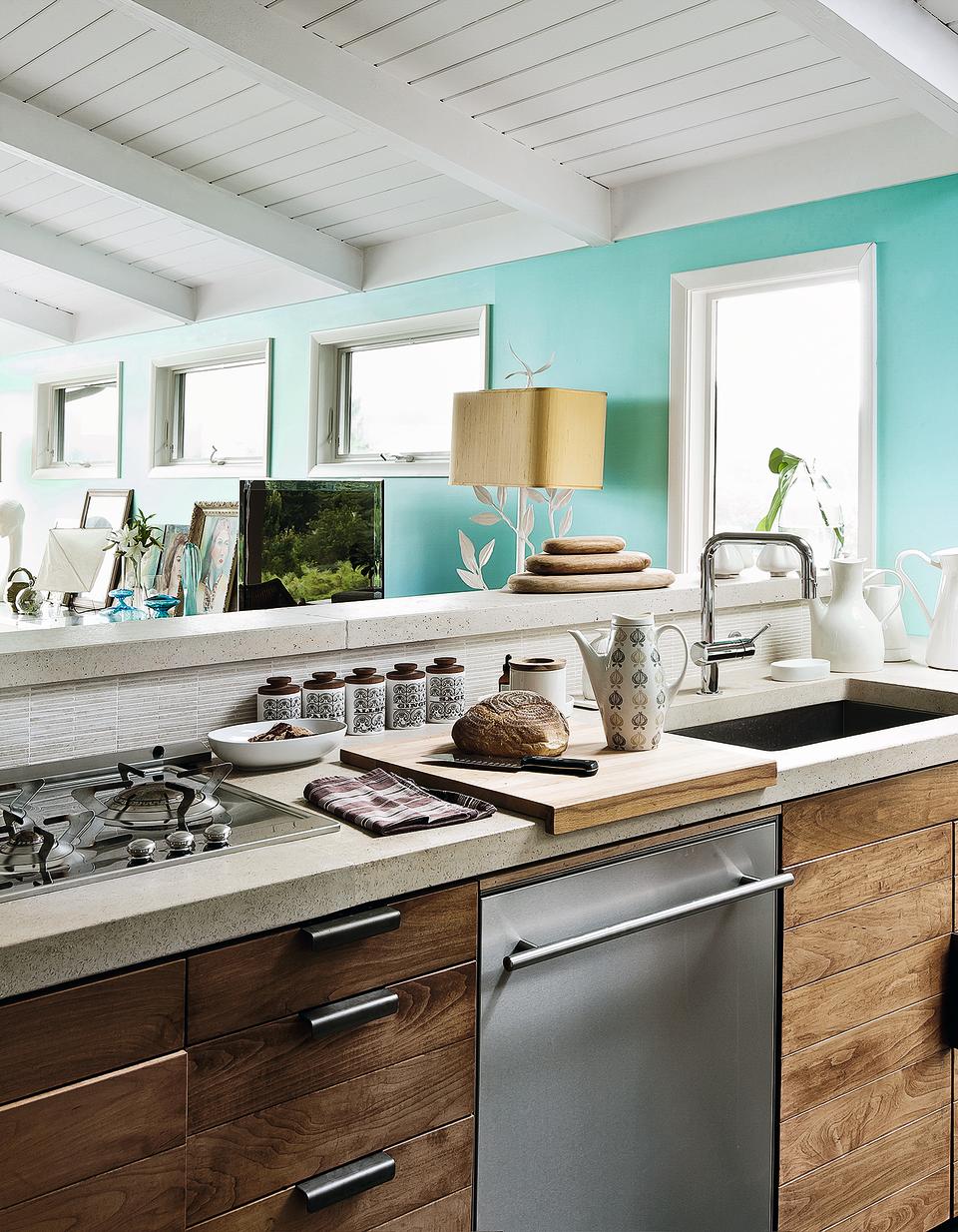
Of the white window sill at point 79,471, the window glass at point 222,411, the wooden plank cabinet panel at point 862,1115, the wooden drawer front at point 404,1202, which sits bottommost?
the wooden plank cabinet panel at point 862,1115

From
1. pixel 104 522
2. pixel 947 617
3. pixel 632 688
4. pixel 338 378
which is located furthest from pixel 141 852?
pixel 104 522

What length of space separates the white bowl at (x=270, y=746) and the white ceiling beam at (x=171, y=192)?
330cm

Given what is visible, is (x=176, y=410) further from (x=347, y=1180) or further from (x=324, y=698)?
(x=347, y=1180)

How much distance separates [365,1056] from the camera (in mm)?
1185

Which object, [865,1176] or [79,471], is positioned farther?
[79,471]

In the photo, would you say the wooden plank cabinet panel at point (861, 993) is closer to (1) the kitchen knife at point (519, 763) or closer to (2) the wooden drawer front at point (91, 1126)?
(1) the kitchen knife at point (519, 763)

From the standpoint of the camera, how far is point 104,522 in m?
6.42

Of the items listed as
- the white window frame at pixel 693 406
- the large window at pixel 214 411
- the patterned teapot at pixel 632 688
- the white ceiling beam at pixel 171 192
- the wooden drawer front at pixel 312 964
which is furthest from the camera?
the large window at pixel 214 411

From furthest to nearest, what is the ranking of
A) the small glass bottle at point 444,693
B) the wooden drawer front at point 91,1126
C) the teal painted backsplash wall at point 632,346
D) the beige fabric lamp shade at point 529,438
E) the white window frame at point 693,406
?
the white window frame at point 693,406 < the beige fabric lamp shade at point 529,438 < the teal painted backsplash wall at point 632,346 < the small glass bottle at point 444,693 < the wooden drawer front at point 91,1126

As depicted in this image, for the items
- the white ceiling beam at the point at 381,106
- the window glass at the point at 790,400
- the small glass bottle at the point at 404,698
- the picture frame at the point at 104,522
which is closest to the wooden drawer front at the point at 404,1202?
the small glass bottle at the point at 404,698

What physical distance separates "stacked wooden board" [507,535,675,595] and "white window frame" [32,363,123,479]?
4.93m

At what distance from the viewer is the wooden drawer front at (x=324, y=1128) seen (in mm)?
1077

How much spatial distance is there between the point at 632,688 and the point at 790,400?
223cm

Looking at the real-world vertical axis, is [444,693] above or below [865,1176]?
above
